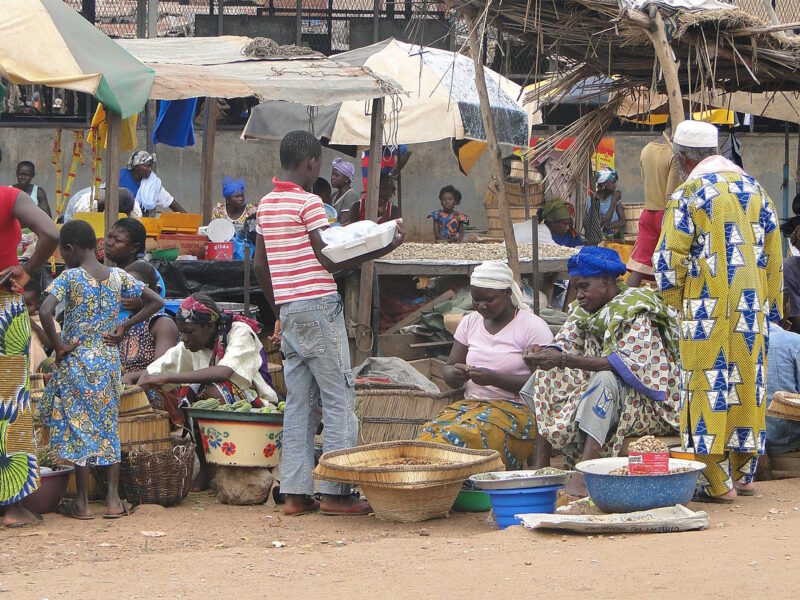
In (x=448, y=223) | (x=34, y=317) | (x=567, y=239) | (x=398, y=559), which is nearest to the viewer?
(x=398, y=559)

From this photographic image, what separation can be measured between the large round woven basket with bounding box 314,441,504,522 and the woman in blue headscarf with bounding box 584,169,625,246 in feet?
24.9

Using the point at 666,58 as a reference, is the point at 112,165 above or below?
below

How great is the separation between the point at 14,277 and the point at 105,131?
462 centimetres

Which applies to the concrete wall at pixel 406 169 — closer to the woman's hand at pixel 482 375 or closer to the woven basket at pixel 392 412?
the woven basket at pixel 392 412

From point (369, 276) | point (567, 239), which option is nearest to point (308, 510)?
point (369, 276)

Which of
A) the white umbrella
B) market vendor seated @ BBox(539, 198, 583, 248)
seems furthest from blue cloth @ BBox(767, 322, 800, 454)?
market vendor seated @ BBox(539, 198, 583, 248)

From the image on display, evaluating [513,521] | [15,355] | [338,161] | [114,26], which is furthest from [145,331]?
[114,26]

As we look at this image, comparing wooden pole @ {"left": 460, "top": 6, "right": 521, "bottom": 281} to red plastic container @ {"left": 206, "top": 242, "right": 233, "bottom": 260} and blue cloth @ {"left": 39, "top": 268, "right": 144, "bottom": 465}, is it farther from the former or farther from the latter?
red plastic container @ {"left": 206, "top": 242, "right": 233, "bottom": 260}

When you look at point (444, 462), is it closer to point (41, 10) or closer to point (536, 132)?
point (41, 10)

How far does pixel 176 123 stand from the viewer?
12.3 metres

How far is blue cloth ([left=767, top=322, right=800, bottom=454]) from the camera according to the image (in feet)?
22.3

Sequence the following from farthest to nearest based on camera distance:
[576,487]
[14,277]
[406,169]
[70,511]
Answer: [406,169] → [70,511] → [576,487] → [14,277]

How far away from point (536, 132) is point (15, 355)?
1155cm

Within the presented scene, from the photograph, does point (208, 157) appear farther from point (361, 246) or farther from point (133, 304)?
point (361, 246)
